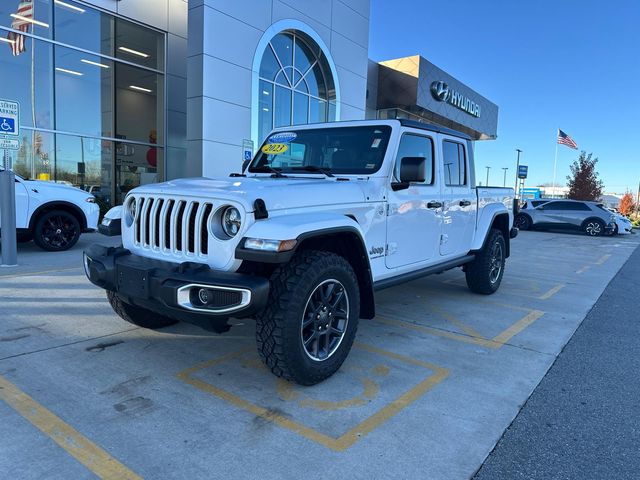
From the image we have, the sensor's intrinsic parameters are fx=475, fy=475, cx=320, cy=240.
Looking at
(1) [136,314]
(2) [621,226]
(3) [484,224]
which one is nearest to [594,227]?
(2) [621,226]

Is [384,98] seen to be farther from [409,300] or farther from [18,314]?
[18,314]

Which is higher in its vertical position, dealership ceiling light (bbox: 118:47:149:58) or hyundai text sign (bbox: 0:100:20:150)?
dealership ceiling light (bbox: 118:47:149:58)

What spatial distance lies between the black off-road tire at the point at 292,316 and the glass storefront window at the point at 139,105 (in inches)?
529

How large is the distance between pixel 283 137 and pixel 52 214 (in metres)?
5.77

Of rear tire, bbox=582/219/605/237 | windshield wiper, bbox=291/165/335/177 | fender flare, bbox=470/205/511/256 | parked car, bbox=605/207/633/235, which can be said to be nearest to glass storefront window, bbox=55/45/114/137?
windshield wiper, bbox=291/165/335/177

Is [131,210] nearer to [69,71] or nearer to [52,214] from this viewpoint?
[52,214]

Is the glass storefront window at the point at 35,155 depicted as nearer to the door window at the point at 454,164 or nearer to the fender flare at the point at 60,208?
the fender flare at the point at 60,208

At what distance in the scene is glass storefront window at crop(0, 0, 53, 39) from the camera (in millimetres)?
11922

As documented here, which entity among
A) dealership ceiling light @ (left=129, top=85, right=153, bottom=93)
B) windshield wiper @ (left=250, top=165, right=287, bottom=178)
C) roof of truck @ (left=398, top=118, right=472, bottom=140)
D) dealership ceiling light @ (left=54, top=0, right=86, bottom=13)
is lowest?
windshield wiper @ (left=250, top=165, right=287, bottom=178)

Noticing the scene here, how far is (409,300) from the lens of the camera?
6078 mm

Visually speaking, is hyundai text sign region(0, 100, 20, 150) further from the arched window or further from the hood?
the arched window

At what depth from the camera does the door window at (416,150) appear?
171 inches

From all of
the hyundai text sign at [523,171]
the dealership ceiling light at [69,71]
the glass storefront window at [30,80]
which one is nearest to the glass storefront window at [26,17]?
the glass storefront window at [30,80]

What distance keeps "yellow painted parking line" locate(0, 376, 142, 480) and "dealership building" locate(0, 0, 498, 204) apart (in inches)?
414
